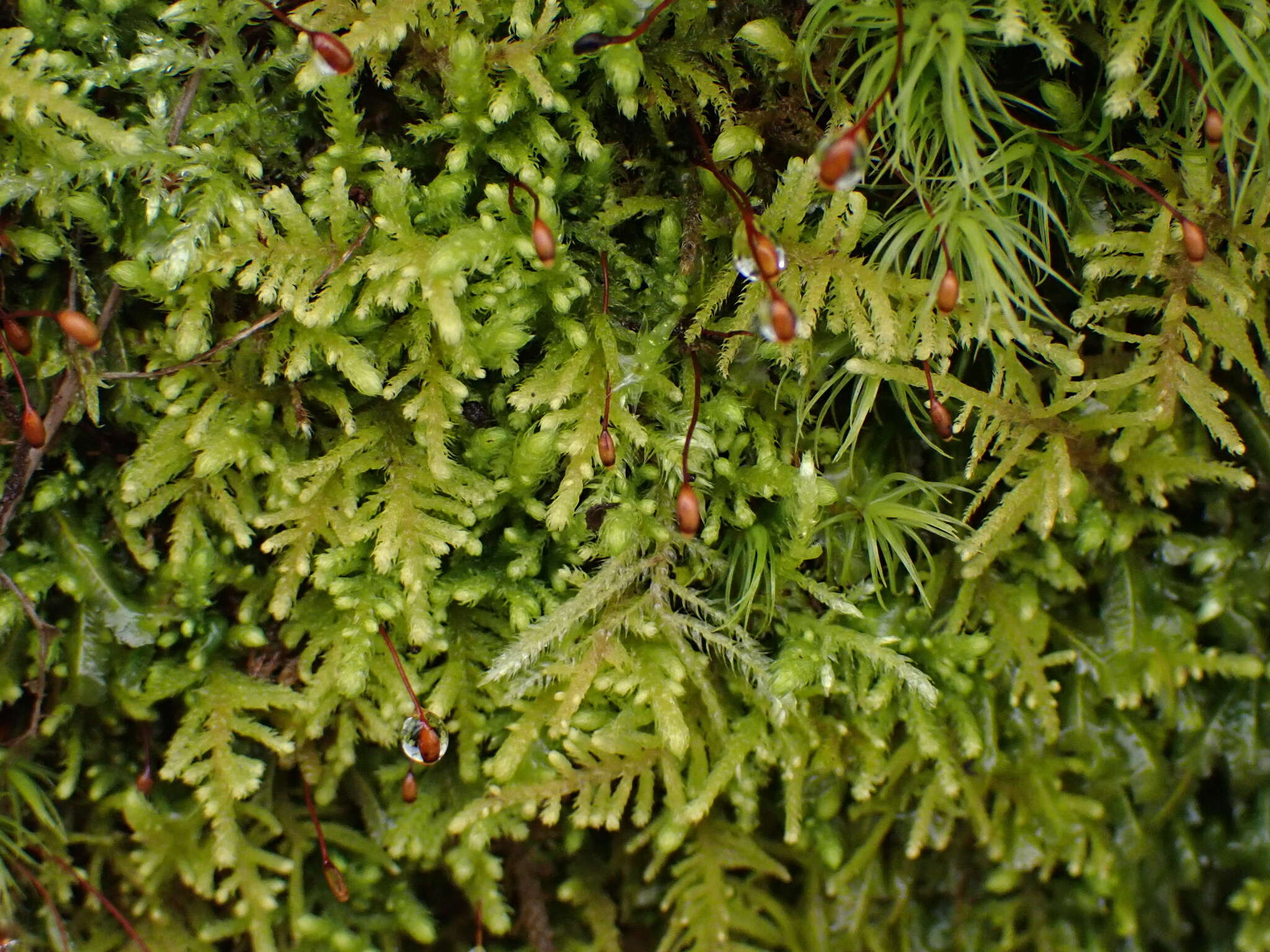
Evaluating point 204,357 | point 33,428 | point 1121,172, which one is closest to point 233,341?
Result: point 204,357

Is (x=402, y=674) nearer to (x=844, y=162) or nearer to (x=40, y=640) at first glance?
(x=40, y=640)

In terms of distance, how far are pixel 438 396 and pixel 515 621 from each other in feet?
1.47

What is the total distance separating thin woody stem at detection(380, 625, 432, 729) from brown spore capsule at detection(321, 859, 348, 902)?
408mm

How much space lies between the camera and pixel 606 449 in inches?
53.1

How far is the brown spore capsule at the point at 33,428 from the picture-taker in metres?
1.32

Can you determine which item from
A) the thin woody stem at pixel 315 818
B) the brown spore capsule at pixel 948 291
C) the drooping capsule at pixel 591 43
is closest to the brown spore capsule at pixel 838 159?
the brown spore capsule at pixel 948 291

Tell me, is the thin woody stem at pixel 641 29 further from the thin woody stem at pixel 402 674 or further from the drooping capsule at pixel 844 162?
the thin woody stem at pixel 402 674

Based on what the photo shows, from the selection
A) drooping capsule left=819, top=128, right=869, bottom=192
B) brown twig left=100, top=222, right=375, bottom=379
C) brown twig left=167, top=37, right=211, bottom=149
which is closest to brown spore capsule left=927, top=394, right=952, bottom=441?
drooping capsule left=819, top=128, right=869, bottom=192

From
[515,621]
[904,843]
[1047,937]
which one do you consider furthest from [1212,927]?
[515,621]

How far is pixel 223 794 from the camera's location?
154 centimetres

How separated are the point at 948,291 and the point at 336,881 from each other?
1.64 meters

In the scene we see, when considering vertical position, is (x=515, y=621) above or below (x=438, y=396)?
below

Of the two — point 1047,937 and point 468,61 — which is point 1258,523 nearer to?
point 1047,937

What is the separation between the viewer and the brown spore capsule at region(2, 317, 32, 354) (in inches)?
54.4
